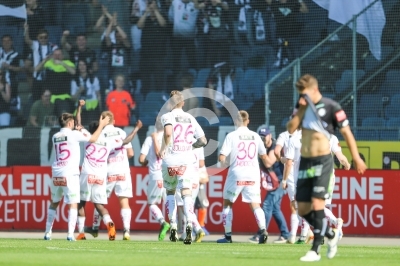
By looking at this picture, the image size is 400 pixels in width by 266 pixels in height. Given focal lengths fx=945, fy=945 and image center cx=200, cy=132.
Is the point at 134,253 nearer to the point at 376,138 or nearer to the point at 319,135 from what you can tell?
the point at 319,135

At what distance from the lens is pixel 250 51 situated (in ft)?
77.2

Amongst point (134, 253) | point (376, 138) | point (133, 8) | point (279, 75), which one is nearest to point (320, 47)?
point (279, 75)

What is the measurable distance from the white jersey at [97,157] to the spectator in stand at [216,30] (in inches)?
246

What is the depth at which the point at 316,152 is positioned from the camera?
11469mm

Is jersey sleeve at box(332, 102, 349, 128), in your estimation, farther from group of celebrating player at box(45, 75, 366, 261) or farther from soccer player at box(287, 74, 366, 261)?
group of celebrating player at box(45, 75, 366, 261)

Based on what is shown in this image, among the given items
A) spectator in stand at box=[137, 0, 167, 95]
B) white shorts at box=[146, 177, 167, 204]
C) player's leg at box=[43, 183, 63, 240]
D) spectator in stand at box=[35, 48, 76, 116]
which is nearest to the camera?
player's leg at box=[43, 183, 63, 240]

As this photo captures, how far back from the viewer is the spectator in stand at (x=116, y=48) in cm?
2442

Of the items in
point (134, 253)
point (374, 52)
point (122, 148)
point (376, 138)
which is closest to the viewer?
point (134, 253)

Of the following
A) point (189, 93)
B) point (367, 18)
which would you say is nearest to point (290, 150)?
point (367, 18)

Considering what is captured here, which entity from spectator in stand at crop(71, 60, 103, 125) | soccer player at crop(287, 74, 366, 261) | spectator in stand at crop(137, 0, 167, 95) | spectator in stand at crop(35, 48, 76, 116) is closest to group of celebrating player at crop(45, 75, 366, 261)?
soccer player at crop(287, 74, 366, 261)

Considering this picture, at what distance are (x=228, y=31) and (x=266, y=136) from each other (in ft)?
17.7

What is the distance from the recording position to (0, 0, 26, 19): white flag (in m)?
25.2

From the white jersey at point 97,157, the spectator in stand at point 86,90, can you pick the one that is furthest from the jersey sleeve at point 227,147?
the spectator in stand at point 86,90

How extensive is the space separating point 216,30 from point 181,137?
28.2 feet
